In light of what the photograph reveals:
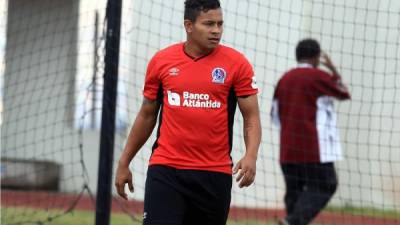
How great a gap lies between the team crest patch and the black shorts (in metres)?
0.51

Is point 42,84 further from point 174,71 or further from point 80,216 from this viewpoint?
point 174,71

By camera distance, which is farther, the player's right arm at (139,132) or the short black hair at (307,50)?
the short black hair at (307,50)

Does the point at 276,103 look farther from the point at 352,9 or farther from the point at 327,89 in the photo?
the point at 352,9

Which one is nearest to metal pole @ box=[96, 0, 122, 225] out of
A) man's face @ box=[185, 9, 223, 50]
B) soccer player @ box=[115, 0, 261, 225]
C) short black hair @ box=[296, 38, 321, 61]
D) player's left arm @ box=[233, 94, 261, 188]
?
short black hair @ box=[296, 38, 321, 61]

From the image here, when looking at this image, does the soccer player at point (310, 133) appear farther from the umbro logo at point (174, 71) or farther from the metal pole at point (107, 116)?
the umbro logo at point (174, 71)

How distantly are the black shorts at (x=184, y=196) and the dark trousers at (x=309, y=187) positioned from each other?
3382 millimetres

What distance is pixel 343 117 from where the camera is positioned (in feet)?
41.4

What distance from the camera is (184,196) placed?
5.89m

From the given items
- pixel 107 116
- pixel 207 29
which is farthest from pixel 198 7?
pixel 107 116

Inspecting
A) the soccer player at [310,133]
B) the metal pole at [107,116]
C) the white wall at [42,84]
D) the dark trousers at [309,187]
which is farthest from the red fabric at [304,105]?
the white wall at [42,84]

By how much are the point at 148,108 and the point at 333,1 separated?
17.5ft

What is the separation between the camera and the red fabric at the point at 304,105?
9367 millimetres

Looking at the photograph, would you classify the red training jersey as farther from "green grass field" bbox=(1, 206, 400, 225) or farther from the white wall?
the white wall

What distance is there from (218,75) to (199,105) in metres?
0.20
